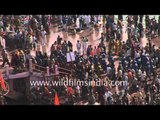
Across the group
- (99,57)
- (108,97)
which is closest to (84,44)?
(99,57)

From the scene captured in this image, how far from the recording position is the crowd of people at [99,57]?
46.3ft

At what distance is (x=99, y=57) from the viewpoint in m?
14.3

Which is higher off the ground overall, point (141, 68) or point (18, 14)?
point (18, 14)

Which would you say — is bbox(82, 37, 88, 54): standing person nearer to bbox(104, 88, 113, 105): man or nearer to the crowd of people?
the crowd of people

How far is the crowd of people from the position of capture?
556 inches

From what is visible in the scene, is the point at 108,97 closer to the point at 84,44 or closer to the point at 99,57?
the point at 99,57

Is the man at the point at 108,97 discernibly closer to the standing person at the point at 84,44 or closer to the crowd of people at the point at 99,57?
the crowd of people at the point at 99,57

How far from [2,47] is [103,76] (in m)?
3.19

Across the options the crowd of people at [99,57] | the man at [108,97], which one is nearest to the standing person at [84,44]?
the crowd of people at [99,57]

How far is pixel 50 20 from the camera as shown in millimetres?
14133

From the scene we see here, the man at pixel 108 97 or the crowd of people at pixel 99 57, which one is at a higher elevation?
the crowd of people at pixel 99 57

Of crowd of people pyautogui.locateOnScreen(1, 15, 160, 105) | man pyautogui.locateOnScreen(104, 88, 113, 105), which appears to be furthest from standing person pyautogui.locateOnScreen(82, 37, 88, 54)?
man pyautogui.locateOnScreen(104, 88, 113, 105)
